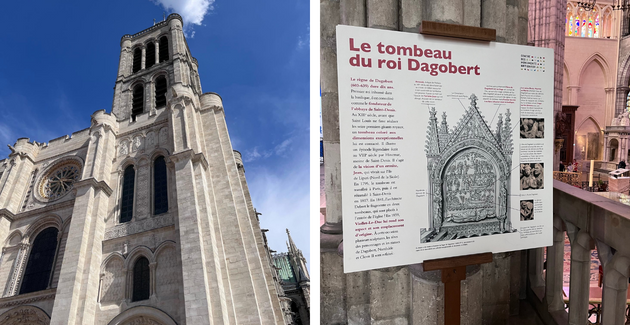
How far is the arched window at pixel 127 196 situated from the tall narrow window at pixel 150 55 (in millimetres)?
5321

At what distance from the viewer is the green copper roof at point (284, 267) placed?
59.1ft

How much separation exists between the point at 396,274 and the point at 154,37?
13563mm

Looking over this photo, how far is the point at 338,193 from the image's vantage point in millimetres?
2217

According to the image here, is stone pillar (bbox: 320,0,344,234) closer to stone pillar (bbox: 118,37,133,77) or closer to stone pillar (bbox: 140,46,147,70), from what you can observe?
stone pillar (bbox: 140,46,147,70)

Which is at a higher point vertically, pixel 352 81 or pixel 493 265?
pixel 352 81

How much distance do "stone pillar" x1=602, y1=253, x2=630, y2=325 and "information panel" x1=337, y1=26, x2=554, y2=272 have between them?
0.39 meters

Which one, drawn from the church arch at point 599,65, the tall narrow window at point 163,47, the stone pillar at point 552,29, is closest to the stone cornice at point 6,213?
the tall narrow window at point 163,47

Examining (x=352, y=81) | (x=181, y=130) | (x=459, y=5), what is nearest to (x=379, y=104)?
(x=352, y=81)

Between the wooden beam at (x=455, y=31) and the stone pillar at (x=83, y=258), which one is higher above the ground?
the wooden beam at (x=455, y=31)

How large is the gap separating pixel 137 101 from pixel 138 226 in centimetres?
567

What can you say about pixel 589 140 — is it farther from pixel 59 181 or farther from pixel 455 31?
pixel 59 181

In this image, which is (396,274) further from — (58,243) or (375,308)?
(58,243)

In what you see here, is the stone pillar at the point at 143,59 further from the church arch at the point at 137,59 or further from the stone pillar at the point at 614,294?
the stone pillar at the point at 614,294

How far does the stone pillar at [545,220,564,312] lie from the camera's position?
91.6 inches
